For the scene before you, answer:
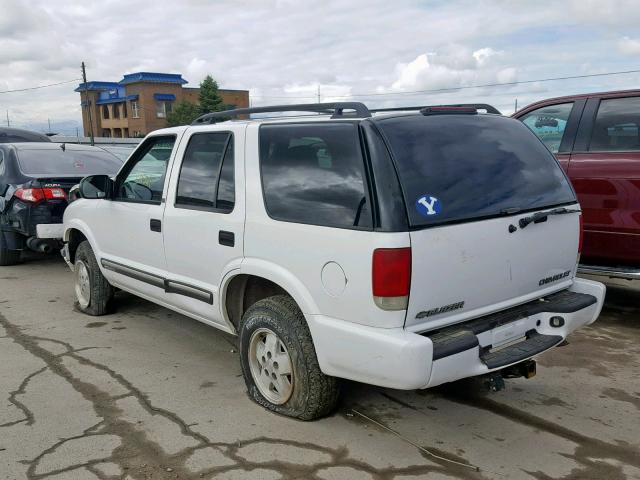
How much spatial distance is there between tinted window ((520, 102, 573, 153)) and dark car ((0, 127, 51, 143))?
1141 centimetres

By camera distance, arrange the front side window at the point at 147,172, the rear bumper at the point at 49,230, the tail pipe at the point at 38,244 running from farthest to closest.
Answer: the tail pipe at the point at 38,244, the rear bumper at the point at 49,230, the front side window at the point at 147,172

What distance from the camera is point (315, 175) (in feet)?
11.1

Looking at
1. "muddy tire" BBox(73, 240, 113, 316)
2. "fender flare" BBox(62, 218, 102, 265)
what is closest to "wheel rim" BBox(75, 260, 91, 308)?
"muddy tire" BBox(73, 240, 113, 316)

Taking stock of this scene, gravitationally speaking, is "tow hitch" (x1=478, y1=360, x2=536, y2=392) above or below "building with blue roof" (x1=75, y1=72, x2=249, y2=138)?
below

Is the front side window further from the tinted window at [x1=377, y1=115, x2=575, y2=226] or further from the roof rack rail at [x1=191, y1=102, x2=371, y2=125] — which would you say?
the tinted window at [x1=377, y1=115, x2=575, y2=226]

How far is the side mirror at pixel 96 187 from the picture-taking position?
17.0ft

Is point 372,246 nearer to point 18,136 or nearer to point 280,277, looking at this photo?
point 280,277

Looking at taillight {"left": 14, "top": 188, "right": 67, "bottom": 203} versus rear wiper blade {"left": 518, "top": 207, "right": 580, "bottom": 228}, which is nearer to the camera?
rear wiper blade {"left": 518, "top": 207, "right": 580, "bottom": 228}

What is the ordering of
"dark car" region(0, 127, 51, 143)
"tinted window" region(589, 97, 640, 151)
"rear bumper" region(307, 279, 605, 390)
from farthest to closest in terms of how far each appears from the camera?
"dark car" region(0, 127, 51, 143), "tinted window" region(589, 97, 640, 151), "rear bumper" region(307, 279, 605, 390)

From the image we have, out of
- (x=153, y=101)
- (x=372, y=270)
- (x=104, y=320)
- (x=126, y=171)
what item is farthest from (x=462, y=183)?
(x=153, y=101)

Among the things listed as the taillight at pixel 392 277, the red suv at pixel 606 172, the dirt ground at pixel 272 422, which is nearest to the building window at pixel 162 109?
the dirt ground at pixel 272 422

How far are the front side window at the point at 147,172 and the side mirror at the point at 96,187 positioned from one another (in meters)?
0.10

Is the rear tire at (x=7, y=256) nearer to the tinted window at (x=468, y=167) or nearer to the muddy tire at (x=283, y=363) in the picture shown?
the muddy tire at (x=283, y=363)

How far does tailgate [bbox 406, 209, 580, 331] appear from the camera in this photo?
9.89 ft
